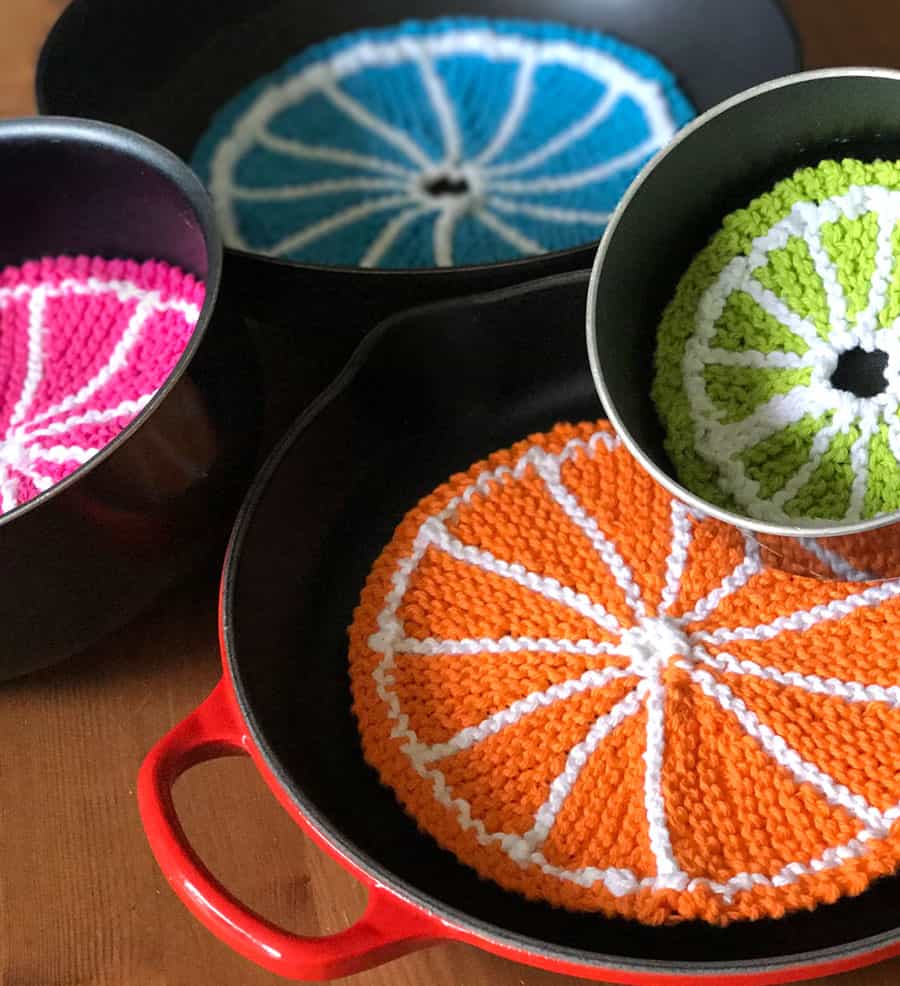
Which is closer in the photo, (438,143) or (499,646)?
(499,646)

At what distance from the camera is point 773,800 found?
0.48m

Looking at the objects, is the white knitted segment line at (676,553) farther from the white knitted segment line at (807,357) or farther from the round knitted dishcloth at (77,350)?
the round knitted dishcloth at (77,350)

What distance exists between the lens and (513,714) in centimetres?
52

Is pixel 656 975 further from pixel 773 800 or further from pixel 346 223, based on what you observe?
pixel 346 223

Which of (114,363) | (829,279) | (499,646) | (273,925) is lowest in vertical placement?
(273,925)

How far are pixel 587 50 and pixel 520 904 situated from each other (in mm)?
569

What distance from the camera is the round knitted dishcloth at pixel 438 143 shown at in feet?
2.34

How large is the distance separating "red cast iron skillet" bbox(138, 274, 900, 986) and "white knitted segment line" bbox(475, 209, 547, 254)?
0.11 meters

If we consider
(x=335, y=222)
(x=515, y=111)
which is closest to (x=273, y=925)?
(x=335, y=222)

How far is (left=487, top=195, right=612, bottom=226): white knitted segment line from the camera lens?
705 millimetres

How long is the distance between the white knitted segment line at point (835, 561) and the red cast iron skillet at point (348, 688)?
126mm

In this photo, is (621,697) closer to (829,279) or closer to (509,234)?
(829,279)

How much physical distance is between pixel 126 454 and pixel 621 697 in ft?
0.81

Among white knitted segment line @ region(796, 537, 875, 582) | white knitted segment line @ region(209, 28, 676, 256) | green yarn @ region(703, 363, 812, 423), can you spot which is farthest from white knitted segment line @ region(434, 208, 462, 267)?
white knitted segment line @ region(796, 537, 875, 582)
